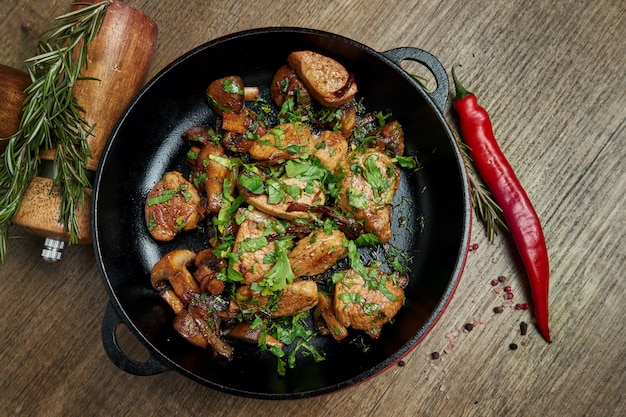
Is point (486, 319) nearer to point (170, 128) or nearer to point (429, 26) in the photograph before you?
point (429, 26)

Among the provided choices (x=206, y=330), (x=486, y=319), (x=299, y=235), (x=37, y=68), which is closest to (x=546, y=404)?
(x=486, y=319)

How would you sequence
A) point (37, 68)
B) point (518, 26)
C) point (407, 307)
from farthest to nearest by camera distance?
point (518, 26), point (407, 307), point (37, 68)

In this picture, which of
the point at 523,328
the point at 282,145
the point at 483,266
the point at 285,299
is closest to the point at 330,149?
the point at 282,145

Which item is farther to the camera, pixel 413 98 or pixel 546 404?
pixel 546 404

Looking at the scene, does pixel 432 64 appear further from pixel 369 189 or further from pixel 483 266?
pixel 483 266

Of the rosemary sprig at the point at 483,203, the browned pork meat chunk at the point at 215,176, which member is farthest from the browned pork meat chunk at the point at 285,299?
the rosemary sprig at the point at 483,203

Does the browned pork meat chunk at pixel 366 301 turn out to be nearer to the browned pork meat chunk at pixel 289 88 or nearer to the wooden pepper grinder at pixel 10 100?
the browned pork meat chunk at pixel 289 88

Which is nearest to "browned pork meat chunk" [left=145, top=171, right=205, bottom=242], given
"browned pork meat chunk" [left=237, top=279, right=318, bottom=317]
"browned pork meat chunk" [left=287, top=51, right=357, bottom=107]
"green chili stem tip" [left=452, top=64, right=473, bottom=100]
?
"browned pork meat chunk" [left=237, top=279, right=318, bottom=317]
